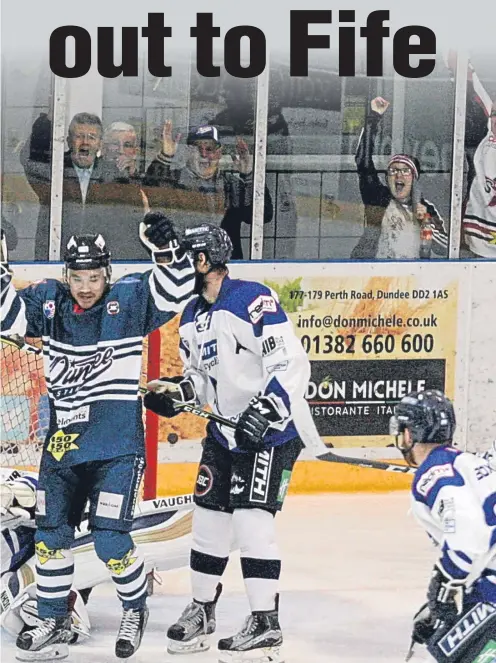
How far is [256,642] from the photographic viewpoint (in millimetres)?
4391

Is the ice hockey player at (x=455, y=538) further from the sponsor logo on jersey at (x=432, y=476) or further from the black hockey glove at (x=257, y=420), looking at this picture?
the black hockey glove at (x=257, y=420)

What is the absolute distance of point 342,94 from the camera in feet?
21.9

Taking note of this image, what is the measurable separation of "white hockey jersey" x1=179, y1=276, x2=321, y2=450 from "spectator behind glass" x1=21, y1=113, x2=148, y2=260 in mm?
1737

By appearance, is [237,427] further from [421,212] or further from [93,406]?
[421,212]

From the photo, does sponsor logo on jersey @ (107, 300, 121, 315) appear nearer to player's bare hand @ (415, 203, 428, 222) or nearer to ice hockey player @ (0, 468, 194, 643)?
ice hockey player @ (0, 468, 194, 643)

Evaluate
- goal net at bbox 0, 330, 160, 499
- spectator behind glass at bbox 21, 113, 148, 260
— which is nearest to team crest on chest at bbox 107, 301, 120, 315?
goal net at bbox 0, 330, 160, 499

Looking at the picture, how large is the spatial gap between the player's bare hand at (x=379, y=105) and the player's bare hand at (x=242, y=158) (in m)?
0.54

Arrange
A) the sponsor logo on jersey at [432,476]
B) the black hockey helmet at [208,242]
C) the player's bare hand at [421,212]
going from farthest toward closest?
the player's bare hand at [421,212] → the black hockey helmet at [208,242] → the sponsor logo on jersey at [432,476]

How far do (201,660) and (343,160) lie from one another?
2.76 metres

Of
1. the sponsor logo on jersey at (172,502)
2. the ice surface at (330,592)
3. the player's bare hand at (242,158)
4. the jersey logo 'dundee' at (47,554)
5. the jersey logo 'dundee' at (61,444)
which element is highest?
the player's bare hand at (242,158)

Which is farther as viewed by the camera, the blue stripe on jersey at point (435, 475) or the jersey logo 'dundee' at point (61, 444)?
the jersey logo 'dundee' at point (61, 444)

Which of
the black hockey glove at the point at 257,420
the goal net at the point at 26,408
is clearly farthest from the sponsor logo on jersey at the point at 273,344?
the goal net at the point at 26,408

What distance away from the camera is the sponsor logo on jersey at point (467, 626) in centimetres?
359

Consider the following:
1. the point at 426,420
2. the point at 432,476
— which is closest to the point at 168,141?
the point at 426,420
